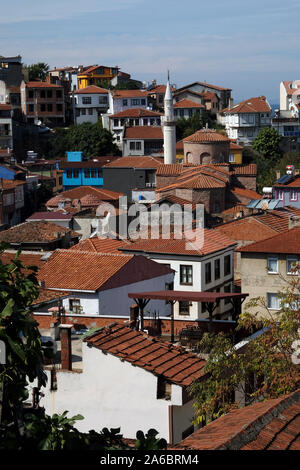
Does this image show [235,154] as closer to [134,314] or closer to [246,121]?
[246,121]

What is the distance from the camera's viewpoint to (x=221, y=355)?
15.4 m

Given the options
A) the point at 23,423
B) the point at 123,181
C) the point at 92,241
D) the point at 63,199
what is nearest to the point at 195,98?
the point at 123,181

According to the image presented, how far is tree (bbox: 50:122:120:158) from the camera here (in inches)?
3059

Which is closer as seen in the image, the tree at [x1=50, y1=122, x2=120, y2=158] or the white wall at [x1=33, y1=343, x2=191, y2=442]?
the white wall at [x1=33, y1=343, x2=191, y2=442]

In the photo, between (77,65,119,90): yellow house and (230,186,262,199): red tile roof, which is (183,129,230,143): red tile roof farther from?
(77,65,119,90): yellow house

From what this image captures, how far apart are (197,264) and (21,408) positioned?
24.7 meters

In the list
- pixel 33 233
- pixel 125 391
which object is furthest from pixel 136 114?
pixel 125 391

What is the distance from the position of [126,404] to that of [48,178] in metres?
56.2

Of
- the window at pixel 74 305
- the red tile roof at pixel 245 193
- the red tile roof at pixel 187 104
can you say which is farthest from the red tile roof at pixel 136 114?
the window at pixel 74 305

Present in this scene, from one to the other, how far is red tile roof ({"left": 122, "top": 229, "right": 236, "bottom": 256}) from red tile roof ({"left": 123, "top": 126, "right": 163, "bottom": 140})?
3933 centimetres

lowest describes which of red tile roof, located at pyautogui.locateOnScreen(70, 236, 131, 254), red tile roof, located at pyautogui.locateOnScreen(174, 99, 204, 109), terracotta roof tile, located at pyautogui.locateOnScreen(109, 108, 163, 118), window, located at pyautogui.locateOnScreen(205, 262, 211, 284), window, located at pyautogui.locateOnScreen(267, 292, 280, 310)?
window, located at pyautogui.locateOnScreen(267, 292, 280, 310)

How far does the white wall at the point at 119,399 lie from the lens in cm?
1471

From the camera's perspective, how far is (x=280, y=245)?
3128 cm

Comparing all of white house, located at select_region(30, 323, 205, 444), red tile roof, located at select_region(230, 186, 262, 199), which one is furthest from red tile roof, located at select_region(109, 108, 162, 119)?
white house, located at select_region(30, 323, 205, 444)
